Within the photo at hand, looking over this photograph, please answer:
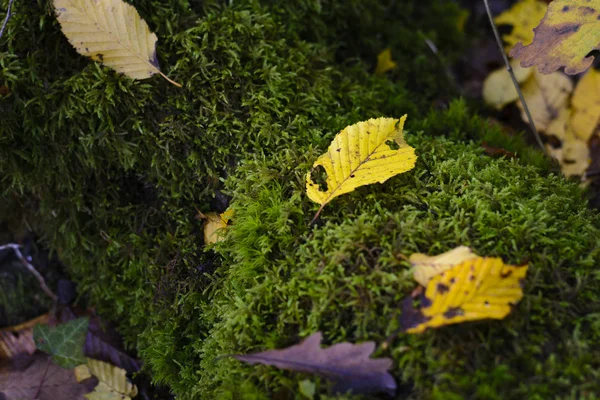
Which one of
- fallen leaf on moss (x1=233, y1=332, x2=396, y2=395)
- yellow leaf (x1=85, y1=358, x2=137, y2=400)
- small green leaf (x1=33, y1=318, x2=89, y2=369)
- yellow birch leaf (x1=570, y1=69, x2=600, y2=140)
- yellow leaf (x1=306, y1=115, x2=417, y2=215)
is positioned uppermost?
yellow leaf (x1=306, y1=115, x2=417, y2=215)

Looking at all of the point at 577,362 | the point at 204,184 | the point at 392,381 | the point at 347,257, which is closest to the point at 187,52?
the point at 204,184

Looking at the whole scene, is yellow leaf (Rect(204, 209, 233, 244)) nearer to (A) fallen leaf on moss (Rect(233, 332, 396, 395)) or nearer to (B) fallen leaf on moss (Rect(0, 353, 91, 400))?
(A) fallen leaf on moss (Rect(233, 332, 396, 395))

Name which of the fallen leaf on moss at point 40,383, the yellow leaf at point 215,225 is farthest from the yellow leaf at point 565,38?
the fallen leaf on moss at point 40,383

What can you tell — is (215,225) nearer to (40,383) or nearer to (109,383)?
(109,383)

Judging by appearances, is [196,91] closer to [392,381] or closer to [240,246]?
[240,246]

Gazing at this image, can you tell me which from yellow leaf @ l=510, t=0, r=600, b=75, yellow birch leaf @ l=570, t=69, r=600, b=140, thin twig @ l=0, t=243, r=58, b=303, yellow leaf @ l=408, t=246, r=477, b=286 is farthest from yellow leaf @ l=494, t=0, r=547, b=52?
thin twig @ l=0, t=243, r=58, b=303

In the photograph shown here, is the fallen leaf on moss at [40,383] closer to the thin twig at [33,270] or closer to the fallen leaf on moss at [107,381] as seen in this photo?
the fallen leaf on moss at [107,381]
